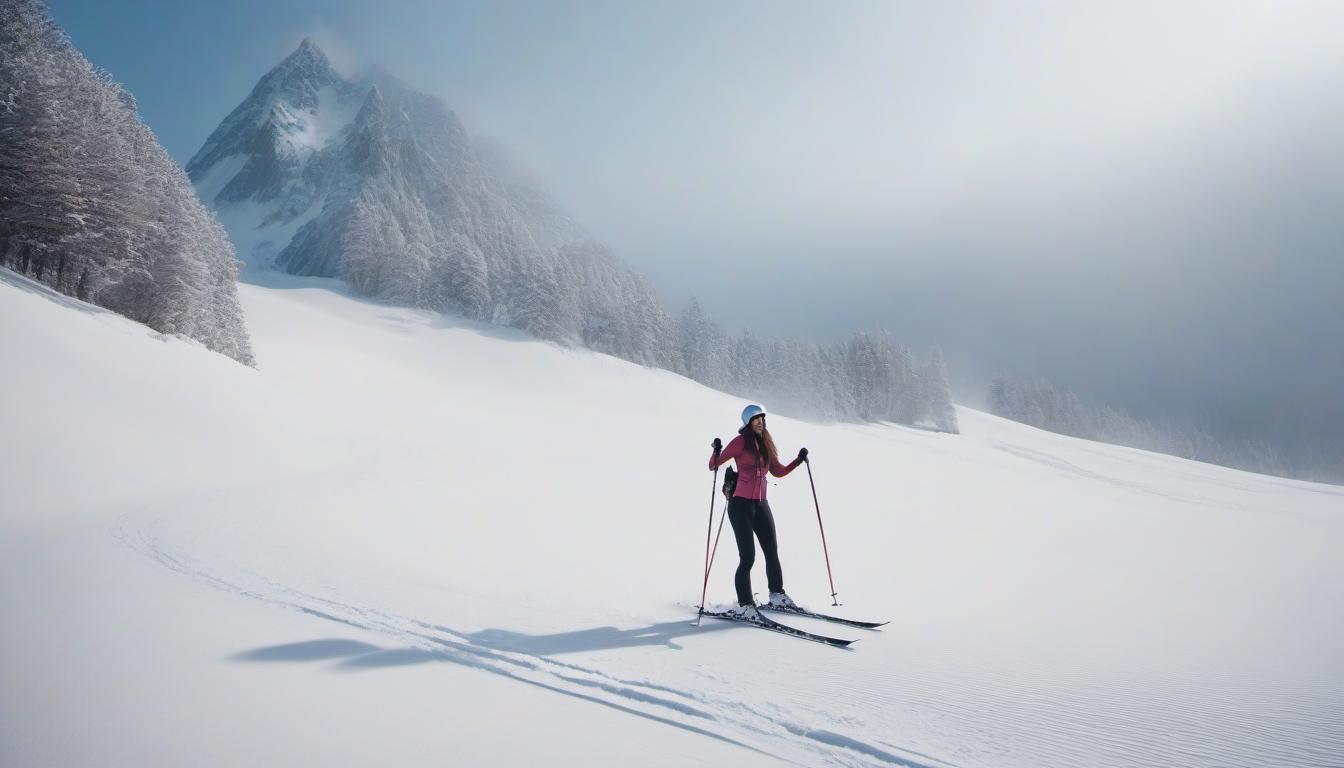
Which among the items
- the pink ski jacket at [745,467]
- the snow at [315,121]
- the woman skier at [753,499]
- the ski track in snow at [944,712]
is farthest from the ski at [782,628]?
the snow at [315,121]

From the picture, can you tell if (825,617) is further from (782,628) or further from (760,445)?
(760,445)

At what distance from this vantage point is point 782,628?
5.27m

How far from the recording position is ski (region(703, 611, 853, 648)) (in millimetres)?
4958

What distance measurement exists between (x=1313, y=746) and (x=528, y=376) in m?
36.4

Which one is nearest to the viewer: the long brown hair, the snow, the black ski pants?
the black ski pants

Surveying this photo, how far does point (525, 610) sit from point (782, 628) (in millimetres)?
2572

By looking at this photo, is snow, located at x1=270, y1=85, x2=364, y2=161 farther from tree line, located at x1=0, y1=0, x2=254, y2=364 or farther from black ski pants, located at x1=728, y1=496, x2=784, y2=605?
black ski pants, located at x1=728, y1=496, x2=784, y2=605

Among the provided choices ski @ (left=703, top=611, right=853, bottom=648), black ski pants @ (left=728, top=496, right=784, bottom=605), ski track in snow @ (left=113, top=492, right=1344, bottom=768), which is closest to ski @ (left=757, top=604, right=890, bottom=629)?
black ski pants @ (left=728, top=496, right=784, bottom=605)

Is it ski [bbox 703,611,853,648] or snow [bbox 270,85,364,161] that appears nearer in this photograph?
ski [bbox 703,611,853,648]

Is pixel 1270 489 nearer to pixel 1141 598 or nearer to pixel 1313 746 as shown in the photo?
pixel 1141 598

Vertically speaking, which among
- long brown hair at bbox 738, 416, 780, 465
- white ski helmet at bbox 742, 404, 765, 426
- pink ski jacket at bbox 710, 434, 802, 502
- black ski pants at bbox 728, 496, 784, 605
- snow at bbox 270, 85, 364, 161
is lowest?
black ski pants at bbox 728, 496, 784, 605

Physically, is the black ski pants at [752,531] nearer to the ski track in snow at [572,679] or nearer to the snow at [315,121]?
the ski track in snow at [572,679]

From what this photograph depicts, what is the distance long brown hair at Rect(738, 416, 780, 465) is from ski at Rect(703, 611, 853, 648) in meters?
1.60

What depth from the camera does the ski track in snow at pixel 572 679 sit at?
10.2ft
